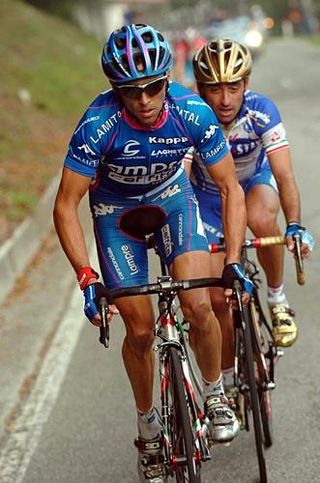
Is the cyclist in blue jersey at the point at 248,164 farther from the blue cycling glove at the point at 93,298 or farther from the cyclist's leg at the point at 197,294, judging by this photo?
the blue cycling glove at the point at 93,298

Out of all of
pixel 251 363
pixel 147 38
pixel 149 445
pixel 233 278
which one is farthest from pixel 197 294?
pixel 147 38

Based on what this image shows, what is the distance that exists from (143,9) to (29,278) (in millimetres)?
83402

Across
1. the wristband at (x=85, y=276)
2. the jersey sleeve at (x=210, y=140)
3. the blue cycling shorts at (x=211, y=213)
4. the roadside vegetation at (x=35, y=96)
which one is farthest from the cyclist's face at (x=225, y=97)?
the roadside vegetation at (x=35, y=96)

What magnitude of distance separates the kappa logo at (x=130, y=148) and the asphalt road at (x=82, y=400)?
176 centimetres

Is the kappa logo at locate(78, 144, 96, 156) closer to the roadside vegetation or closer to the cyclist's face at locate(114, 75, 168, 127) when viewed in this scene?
the cyclist's face at locate(114, 75, 168, 127)

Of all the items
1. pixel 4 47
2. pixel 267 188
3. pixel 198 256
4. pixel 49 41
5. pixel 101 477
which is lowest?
pixel 101 477

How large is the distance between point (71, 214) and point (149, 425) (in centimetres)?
114

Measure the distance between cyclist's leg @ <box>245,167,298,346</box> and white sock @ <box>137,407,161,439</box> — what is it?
4.04 feet

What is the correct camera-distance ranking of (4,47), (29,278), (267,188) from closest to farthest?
1. (267,188)
2. (29,278)
3. (4,47)

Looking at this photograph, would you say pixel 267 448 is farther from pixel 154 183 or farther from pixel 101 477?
pixel 154 183

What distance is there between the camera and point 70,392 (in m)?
6.75

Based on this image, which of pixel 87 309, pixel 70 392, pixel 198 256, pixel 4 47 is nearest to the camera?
pixel 87 309

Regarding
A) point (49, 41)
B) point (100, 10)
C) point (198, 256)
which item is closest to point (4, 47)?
point (49, 41)

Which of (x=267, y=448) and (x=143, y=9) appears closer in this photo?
(x=267, y=448)
